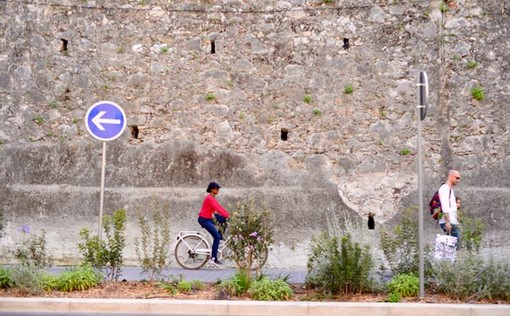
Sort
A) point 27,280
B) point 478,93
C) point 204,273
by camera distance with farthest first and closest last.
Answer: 1. point 478,93
2. point 204,273
3. point 27,280

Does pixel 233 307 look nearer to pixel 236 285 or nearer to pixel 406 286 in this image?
pixel 236 285

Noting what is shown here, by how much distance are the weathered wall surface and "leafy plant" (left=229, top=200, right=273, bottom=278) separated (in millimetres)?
3504

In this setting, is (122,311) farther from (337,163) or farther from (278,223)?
(337,163)

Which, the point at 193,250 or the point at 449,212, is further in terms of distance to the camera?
the point at 193,250

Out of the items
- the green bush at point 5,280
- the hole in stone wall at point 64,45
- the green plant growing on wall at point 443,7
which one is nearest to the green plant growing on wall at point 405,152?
the green plant growing on wall at point 443,7

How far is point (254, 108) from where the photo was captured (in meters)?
13.7

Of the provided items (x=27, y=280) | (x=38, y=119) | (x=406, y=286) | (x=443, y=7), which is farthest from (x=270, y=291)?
(x=443, y=7)

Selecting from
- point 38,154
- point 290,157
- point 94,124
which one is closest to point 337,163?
point 290,157

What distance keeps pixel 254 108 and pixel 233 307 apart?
19.6 ft

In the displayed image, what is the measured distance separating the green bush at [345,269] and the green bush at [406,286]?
0.31m

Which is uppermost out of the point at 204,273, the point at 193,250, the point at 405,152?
the point at 405,152

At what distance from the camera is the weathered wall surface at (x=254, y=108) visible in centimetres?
1317

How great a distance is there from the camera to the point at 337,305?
27.6 feet

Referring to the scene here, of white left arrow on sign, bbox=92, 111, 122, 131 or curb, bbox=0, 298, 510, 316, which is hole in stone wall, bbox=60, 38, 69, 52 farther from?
curb, bbox=0, 298, 510, 316
